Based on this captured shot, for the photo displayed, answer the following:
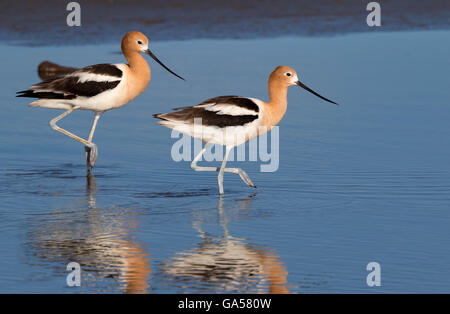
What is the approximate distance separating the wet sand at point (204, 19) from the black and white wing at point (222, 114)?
296 inches

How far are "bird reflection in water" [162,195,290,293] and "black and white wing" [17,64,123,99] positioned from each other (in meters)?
3.35

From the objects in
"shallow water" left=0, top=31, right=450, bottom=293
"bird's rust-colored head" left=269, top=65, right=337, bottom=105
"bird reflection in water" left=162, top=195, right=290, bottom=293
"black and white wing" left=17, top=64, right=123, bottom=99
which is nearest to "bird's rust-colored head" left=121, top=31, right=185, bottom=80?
"black and white wing" left=17, top=64, right=123, bottom=99

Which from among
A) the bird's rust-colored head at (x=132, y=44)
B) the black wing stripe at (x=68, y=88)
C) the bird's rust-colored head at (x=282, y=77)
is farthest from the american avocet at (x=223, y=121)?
the bird's rust-colored head at (x=132, y=44)

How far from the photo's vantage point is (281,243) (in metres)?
7.36

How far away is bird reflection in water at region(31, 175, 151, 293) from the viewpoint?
657 centimetres

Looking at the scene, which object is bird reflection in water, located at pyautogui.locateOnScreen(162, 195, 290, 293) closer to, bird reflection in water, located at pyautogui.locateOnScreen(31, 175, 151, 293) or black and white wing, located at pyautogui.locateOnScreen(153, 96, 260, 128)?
bird reflection in water, located at pyautogui.locateOnScreen(31, 175, 151, 293)

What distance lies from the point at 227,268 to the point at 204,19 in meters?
11.6

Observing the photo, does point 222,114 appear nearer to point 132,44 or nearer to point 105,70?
point 105,70

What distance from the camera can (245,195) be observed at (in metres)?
8.92

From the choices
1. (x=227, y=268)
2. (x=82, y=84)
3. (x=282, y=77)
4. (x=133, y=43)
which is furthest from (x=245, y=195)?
(x=133, y=43)

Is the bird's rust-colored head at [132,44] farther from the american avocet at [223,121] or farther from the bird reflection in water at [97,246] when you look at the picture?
the bird reflection in water at [97,246]

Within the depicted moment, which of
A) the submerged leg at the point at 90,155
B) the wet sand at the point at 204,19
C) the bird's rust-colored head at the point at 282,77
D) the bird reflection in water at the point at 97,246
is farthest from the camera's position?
the wet sand at the point at 204,19

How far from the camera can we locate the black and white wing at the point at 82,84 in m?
10.4

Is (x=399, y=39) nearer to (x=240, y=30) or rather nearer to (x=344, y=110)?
(x=240, y=30)
